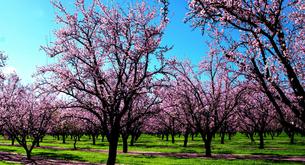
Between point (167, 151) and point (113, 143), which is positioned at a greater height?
point (113, 143)

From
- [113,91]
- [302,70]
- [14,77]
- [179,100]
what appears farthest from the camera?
[14,77]

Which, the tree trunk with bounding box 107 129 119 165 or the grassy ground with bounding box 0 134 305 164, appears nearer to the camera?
the tree trunk with bounding box 107 129 119 165

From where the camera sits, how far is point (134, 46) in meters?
20.0

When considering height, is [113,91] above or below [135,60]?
below

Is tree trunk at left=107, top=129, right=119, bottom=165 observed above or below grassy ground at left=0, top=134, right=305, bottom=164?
above

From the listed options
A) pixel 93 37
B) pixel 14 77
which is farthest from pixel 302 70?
pixel 14 77

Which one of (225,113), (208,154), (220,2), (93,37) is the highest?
(93,37)

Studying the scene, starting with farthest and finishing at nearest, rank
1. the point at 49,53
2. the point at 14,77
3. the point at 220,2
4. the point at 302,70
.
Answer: the point at 14,77 < the point at 49,53 < the point at 302,70 < the point at 220,2

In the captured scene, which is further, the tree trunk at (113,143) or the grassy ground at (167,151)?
the grassy ground at (167,151)

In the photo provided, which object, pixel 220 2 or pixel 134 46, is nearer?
pixel 220 2

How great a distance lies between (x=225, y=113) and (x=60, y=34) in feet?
70.2

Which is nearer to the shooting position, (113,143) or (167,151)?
(113,143)

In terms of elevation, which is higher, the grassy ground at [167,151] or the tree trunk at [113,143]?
the tree trunk at [113,143]

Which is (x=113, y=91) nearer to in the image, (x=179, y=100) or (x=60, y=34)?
(x=60, y=34)
